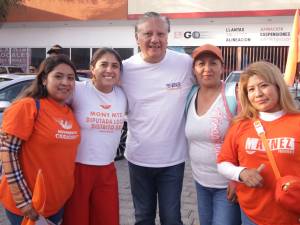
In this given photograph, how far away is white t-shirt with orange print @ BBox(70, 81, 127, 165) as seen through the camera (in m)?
3.16

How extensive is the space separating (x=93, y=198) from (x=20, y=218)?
1.96ft

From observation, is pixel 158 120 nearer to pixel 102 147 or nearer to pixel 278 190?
pixel 102 147

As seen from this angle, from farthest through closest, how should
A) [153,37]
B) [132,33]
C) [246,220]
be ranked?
[132,33], [153,37], [246,220]

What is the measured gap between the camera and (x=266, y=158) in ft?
8.54

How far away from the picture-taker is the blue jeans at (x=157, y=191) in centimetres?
354

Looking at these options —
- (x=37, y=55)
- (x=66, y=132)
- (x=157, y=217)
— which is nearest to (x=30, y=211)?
(x=66, y=132)

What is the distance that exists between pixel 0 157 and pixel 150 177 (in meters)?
1.30

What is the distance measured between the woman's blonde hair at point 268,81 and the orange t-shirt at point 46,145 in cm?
116

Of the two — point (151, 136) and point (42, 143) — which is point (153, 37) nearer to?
point (151, 136)

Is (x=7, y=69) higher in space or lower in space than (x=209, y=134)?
higher

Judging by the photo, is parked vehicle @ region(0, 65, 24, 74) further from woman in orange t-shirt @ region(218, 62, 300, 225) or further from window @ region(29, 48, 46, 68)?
woman in orange t-shirt @ region(218, 62, 300, 225)

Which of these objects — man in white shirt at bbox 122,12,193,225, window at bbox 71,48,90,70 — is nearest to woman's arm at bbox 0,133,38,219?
man in white shirt at bbox 122,12,193,225

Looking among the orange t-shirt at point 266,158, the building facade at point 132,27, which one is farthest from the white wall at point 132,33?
the orange t-shirt at point 266,158

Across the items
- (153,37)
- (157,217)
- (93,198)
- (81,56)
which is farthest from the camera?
(81,56)
